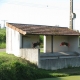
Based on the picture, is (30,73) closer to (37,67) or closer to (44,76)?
(44,76)

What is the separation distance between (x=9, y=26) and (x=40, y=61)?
19.8 feet

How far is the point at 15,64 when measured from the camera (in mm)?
16609

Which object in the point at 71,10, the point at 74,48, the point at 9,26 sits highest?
the point at 71,10

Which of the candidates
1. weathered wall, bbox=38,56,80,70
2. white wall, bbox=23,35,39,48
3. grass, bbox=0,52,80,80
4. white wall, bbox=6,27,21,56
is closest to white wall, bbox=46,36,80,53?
white wall, bbox=23,35,39,48

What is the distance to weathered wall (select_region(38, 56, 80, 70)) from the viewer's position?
65.2ft

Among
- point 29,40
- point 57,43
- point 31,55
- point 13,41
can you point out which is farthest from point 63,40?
point 31,55

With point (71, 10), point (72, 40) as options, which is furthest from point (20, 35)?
point (71, 10)

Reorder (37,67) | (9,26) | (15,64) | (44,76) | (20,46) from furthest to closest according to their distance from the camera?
(9,26), (20,46), (37,67), (44,76), (15,64)

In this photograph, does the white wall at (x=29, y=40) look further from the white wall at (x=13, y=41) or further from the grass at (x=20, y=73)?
the grass at (x=20, y=73)

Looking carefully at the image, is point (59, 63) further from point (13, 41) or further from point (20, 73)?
point (13, 41)

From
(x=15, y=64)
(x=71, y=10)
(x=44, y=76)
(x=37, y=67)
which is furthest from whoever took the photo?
(x=71, y=10)

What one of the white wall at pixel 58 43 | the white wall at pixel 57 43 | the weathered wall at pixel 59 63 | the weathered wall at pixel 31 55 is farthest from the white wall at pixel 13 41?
the white wall at pixel 58 43

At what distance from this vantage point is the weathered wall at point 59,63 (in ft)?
65.2

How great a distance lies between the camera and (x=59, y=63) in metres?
20.6
